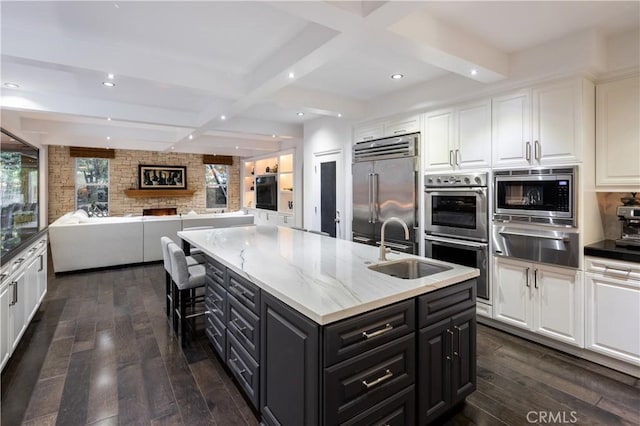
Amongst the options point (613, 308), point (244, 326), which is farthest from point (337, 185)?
point (613, 308)

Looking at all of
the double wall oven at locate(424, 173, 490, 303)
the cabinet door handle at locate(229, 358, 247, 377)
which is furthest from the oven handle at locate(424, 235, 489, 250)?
the cabinet door handle at locate(229, 358, 247, 377)

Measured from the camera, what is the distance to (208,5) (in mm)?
2150

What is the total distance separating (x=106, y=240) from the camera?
5.46m

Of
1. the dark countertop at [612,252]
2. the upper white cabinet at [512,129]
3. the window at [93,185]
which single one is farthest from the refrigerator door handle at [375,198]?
the window at [93,185]

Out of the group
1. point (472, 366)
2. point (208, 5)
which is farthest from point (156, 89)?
point (472, 366)

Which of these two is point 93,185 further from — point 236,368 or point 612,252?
point 612,252

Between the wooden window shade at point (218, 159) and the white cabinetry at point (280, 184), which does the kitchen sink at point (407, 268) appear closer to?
the white cabinetry at point (280, 184)

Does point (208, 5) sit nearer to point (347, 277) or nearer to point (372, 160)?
point (347, 277)

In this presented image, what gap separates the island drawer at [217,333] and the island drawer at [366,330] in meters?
1.28

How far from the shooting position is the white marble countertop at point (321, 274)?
4.82 ft

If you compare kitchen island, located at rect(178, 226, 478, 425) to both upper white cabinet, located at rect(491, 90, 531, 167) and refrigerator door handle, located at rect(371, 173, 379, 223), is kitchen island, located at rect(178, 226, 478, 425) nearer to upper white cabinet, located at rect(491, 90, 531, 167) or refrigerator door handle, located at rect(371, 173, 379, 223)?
upper white cabinet, located at rect(491, 90, 531, 167)

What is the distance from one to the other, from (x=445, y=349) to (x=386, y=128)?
3.05 metres

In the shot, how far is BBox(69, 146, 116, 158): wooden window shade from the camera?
823 centimetres

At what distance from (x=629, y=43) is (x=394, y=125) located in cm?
218
